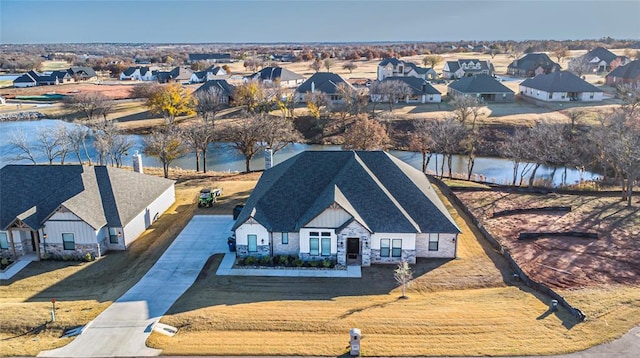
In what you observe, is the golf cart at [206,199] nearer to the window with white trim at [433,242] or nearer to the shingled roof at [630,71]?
the window with white trim at [433,242]

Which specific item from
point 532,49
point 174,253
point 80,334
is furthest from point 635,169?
point 532,49

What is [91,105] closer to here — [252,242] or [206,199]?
[206,199]

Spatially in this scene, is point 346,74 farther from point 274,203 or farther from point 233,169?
point 274,203

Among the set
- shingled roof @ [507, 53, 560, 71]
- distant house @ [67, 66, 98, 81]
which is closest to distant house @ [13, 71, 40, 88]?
distant house @ [67, 66, 98, 81]

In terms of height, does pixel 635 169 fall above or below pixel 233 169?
above

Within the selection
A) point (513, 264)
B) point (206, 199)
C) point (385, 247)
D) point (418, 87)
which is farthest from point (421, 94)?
point (385, 247)
